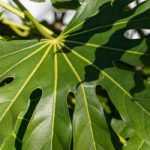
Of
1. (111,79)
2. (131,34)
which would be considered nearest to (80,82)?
(111,79)

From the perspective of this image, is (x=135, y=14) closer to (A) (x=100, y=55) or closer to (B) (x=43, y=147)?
(A) (x=100, y=55)

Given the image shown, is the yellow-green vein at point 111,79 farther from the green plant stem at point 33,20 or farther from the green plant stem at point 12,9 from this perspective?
the green plant stem at point 12,9

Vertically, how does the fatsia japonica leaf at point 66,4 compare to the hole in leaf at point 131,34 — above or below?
above

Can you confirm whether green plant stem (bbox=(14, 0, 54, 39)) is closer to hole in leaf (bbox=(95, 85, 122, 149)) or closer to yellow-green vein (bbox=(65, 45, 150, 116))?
yellow-green vein (bbox=(65, 45, 150, 116))

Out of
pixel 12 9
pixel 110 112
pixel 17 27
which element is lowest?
pixel 110 112

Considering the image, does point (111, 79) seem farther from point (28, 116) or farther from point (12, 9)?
point (12, 9)

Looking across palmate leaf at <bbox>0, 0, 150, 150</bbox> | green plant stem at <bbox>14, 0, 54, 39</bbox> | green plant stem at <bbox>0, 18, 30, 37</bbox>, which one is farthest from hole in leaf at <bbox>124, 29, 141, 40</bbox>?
green plant stem at <bbox>0, 18, 30, 37</bbox>

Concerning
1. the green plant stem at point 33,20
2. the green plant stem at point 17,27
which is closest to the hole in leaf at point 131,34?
the green plant stem at point 33,20
